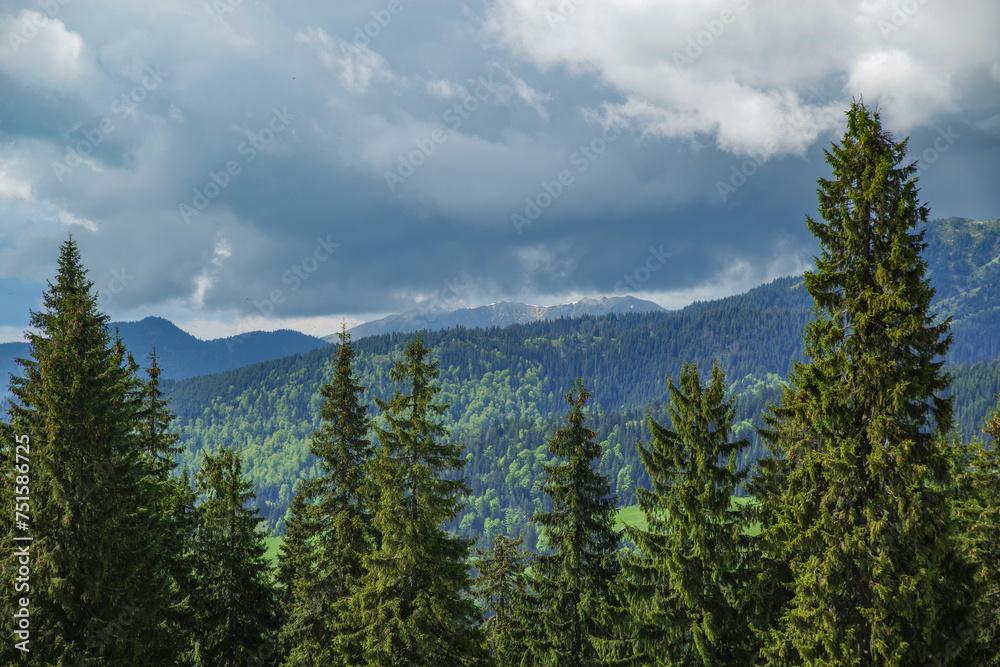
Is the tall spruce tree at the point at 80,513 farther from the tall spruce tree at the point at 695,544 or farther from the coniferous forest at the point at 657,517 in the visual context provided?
the tall spruce tree at the point at 695,544

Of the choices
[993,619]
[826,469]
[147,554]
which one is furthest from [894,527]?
[147,554]

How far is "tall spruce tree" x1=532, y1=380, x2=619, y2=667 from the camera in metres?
24.1

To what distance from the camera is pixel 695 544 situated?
18.4 metres

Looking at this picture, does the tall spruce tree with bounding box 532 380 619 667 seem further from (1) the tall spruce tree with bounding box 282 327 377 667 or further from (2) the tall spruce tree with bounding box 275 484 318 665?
(2) the tall spruce tree with bounding box 275 484 318 665

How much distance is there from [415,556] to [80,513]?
32.9ft

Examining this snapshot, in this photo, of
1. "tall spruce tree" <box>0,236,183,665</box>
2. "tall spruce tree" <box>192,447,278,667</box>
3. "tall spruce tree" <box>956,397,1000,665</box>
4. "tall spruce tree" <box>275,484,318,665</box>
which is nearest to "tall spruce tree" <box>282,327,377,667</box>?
"tall spruce tree" <box>275,484,318,665</box>

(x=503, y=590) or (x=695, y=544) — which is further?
(x=503, y=590)

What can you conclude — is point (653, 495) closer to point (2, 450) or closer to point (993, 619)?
point (993, 619)

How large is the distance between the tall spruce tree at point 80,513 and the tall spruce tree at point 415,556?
22.8ft

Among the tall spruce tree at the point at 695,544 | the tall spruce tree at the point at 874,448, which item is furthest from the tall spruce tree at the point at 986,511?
the tall spruce tree at the point at 695,544

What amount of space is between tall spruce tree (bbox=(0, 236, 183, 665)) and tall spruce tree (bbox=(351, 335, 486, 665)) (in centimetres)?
695

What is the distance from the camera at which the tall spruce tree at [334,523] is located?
1047 inches

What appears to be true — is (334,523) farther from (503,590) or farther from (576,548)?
(576,548)

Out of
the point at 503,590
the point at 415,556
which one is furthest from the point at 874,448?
the point at 503,590
